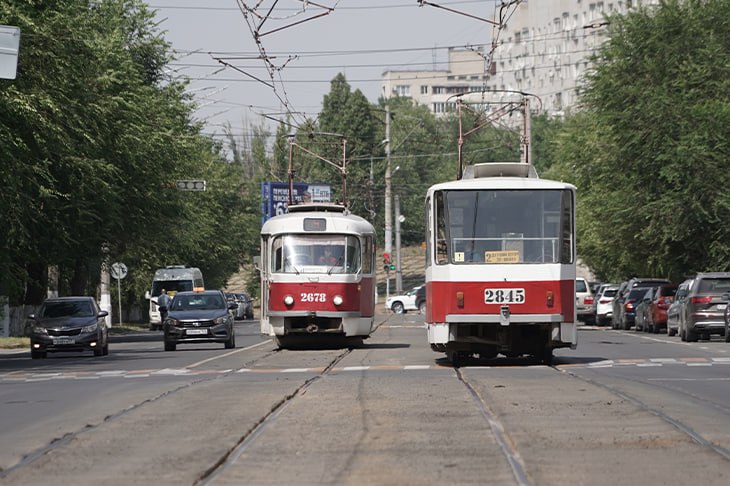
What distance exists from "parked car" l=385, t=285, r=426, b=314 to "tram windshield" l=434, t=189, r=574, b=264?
6258 centimetres

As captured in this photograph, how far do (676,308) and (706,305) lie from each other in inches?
157

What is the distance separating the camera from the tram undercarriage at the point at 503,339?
80.4 feet

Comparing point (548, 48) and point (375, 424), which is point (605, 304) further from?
point (548, 48)

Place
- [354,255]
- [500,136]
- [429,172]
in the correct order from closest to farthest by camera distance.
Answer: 1. [354,255]
2. [500,136]
3. [429,172]

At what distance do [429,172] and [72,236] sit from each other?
11641cm

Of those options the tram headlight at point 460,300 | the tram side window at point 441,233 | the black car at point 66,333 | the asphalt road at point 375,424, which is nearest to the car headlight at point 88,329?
the black car at point 66,333

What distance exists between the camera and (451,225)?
80.6ft

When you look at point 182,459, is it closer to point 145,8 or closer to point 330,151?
point 145,8

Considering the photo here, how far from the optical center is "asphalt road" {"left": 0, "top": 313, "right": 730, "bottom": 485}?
10828 millimetres

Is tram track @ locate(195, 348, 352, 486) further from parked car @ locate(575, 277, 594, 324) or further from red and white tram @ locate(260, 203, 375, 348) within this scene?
parked car @ locate(575, 277, 594, 324)

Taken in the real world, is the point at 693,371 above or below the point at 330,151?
below

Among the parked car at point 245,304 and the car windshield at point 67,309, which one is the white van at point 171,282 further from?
the car windshield at point 67,309

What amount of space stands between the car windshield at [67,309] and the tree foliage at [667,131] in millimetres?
22143

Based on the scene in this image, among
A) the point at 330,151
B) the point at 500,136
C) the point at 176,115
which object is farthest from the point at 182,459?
the point at 500,136
